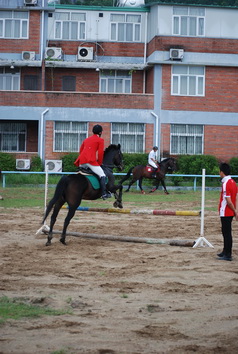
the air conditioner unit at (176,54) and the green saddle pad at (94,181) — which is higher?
the air conditioner unit at (176,54)

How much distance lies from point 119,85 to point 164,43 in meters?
4.57

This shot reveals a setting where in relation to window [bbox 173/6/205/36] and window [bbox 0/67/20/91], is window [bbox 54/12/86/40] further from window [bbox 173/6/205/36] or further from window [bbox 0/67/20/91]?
window [bbox 173/6/205/36]

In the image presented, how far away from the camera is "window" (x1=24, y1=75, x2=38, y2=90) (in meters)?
47.6

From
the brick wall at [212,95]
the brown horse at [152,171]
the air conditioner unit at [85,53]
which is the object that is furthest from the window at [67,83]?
the brown horse at [152,171]

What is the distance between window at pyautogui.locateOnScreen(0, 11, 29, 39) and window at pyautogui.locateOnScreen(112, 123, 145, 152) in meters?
8.24

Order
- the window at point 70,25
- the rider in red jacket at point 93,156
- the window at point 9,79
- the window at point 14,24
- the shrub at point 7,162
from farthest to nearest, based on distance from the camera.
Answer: the window at point 9,79 < the window at point 70,25 < the window at point 14,24 < the shrub at point 7,162 < the rider in red jacket at point 93,156

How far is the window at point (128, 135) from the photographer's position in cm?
4616

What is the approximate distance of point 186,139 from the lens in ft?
151

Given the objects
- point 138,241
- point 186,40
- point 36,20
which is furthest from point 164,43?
point 138,241

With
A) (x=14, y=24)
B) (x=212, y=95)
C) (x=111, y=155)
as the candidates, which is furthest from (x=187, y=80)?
(x=111, y=155)

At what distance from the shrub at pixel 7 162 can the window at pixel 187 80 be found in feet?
35.3

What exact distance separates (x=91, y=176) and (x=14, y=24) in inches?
1261

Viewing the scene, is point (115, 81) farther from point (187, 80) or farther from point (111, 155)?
point (111, 155)

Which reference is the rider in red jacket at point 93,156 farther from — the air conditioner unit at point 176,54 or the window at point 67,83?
the window at point 67,83
